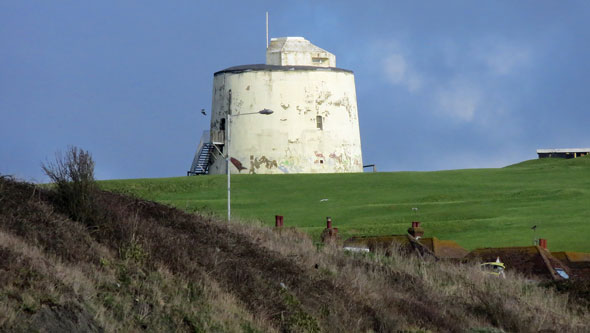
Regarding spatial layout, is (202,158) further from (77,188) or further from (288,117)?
(77,188)

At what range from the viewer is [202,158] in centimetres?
7688

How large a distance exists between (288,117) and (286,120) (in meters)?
0.21

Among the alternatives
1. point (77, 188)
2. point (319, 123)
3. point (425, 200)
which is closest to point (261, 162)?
point (319, 123)

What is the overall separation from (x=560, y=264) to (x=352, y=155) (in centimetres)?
4299

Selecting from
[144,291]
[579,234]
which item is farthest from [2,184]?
[579,234]

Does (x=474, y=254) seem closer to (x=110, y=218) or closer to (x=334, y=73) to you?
(x=110, y=218)

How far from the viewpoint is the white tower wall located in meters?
71.8

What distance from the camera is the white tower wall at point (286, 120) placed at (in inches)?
2827

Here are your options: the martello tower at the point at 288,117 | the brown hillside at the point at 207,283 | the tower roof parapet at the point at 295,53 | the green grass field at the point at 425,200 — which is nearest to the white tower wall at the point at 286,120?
the martello tower at the point at 288,117

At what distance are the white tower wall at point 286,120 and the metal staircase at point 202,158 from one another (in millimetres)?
3088

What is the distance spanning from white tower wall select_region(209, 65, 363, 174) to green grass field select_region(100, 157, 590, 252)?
14.6 ft

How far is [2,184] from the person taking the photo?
18500 millimetres

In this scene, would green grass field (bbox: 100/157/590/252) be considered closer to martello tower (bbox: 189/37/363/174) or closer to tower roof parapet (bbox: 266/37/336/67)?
martello tower (bbox: 189/37/363/174)

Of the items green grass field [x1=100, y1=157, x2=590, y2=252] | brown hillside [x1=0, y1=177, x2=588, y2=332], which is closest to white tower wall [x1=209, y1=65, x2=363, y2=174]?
green grass field [x1=100, y1=157, x2=590, y2=252]
